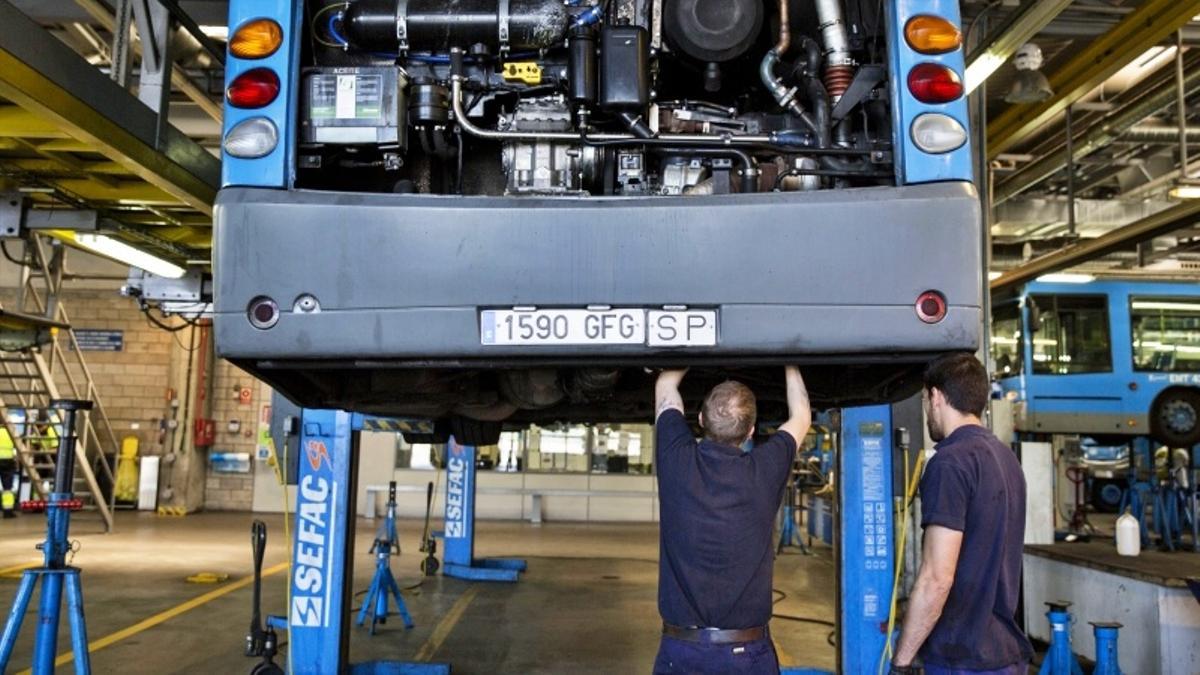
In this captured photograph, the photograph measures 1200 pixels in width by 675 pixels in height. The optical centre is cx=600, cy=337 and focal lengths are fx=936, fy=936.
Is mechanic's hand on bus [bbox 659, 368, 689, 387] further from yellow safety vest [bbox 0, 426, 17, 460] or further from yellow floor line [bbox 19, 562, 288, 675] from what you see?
yellow safety vest [bbox 0, 426, 17, 460]

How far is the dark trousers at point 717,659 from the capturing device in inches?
97.0

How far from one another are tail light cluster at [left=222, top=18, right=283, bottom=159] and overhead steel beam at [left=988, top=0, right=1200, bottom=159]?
19.2ft

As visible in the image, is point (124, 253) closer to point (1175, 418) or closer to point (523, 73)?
point (523, 73)

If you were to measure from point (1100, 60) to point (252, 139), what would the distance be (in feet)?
21.9

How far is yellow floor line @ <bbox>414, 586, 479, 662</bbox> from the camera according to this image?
602cm

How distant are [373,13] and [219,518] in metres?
13.8

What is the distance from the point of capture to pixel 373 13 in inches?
104

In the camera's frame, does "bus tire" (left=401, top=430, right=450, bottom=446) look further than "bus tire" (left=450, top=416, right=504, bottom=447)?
Yes

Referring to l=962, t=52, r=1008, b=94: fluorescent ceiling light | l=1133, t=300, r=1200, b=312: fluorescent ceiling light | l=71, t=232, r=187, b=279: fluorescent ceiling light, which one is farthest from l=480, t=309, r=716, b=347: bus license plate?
l=1133, t=300, r=1200, b=312: fluorescent ceiling light

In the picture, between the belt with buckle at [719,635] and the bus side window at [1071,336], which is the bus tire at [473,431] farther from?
the bus side window at [1071,336]

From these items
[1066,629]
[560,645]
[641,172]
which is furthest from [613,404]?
[560,645]

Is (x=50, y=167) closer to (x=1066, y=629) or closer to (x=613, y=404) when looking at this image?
(x=613, y=404)

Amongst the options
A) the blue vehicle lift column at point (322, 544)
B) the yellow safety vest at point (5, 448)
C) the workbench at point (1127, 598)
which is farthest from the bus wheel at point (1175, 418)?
the yellow safety vest at point (5, 448)

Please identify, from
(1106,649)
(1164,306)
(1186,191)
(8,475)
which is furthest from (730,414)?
(8,475)
